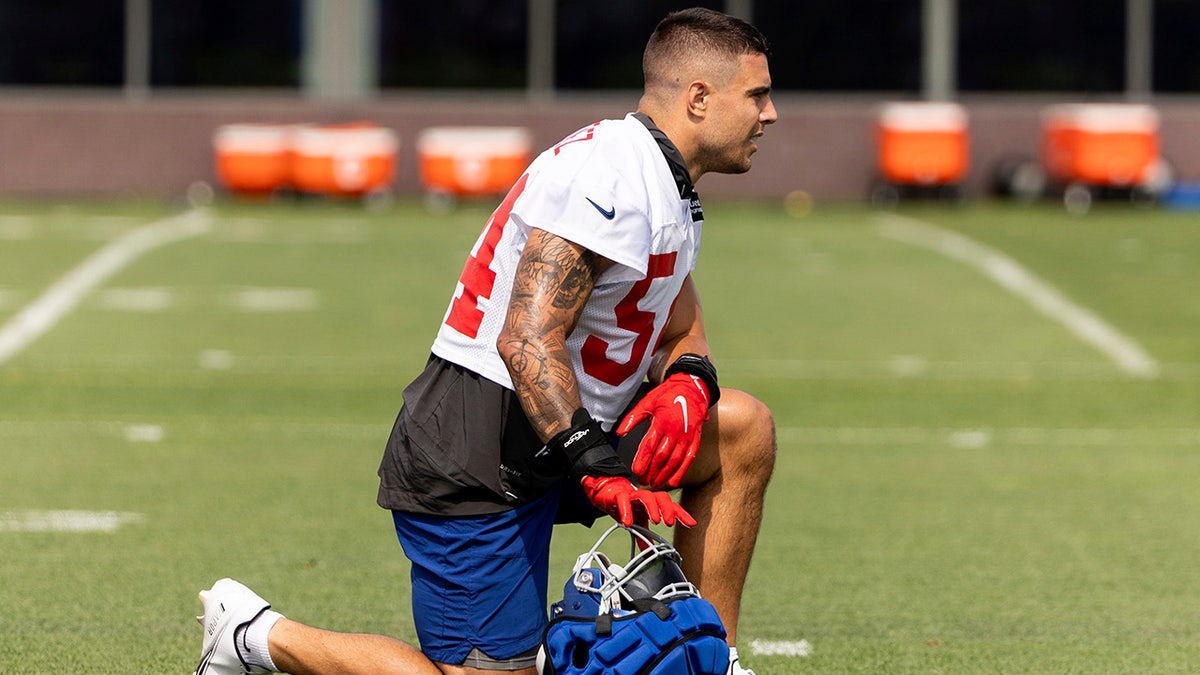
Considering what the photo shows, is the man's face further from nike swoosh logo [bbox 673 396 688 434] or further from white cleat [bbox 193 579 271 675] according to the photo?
white cleat [bbox 193 579 271 675]

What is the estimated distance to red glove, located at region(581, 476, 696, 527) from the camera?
3943mm

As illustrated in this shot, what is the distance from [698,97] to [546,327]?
721 millimetres

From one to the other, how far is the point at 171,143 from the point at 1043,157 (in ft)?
37.2

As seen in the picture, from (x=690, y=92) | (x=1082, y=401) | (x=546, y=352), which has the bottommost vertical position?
(x=1082, y=401)

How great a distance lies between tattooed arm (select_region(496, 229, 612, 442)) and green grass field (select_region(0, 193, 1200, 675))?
1616 mm

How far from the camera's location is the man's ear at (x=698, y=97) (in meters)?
4.42

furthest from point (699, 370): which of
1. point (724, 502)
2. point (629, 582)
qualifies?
point (629, 582)

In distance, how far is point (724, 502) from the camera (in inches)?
187

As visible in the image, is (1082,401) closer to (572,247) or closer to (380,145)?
(572,247)

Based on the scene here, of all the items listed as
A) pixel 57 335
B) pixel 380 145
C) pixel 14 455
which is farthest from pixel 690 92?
pixel 380 145

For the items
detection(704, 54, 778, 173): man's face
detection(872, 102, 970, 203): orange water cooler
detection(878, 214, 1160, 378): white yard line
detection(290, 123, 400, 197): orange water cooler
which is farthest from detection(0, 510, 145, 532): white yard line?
detection(872, 102, 970, 203): orange water cooler

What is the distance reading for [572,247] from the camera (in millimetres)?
4133

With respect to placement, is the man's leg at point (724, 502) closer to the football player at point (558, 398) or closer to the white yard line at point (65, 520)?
the football player at point (558, 398)

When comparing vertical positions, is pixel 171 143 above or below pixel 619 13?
below
